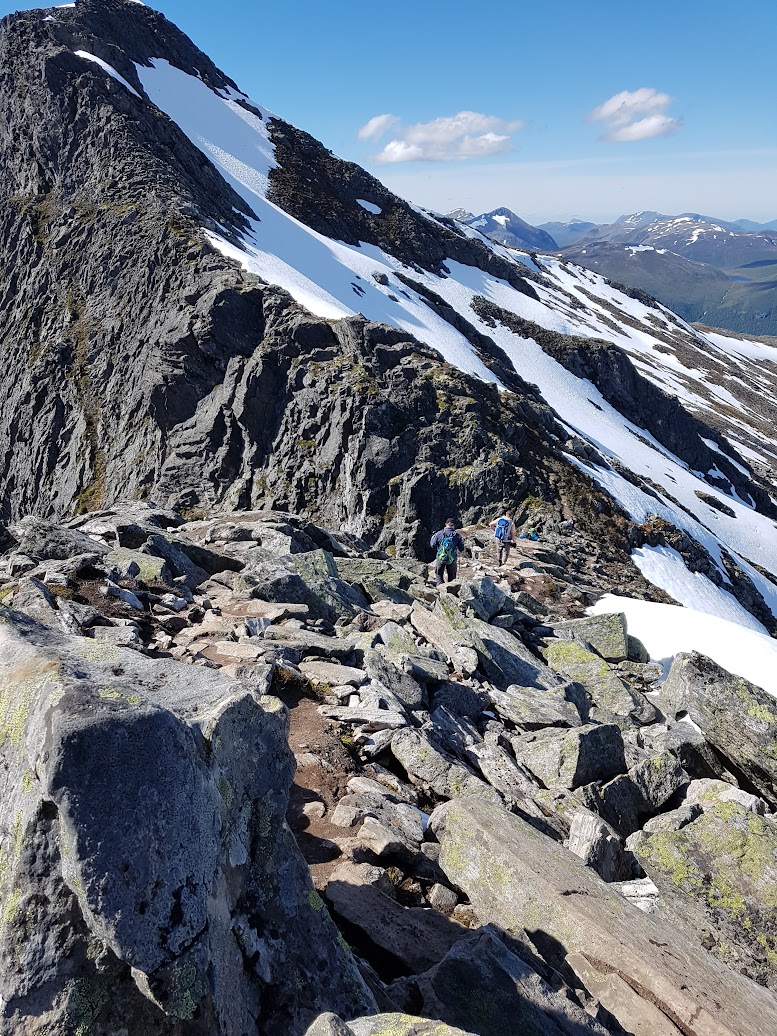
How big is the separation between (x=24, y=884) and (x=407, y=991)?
3.00m

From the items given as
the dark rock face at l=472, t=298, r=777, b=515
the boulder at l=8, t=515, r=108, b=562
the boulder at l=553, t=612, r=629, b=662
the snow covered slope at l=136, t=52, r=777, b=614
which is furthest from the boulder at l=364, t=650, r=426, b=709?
the dark rock face at l=472, t=298, r=777, b=515

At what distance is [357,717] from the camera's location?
9703mm

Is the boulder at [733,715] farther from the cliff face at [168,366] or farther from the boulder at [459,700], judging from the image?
the cliff face at [168,366]

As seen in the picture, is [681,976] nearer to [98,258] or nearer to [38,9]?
[98,258]

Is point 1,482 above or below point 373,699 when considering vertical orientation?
below

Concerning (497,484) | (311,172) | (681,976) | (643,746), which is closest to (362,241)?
(311,172)

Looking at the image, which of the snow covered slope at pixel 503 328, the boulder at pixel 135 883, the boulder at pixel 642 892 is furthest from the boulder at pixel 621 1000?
the snow covered slope at pixel 503 328

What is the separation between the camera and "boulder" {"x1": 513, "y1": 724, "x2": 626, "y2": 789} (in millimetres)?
9969

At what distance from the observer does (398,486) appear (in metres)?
37.8

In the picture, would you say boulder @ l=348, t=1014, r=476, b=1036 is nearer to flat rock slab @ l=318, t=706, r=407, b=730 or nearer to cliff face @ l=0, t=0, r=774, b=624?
flat rock slab @ l=318, t=706, r=407, b=730

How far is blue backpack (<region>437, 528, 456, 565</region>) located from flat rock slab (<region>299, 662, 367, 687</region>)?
10.9m

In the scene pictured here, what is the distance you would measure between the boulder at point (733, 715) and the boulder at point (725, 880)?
274cm

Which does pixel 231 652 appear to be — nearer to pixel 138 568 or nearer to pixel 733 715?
pixel 138 568

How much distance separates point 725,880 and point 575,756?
8.60ft
